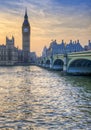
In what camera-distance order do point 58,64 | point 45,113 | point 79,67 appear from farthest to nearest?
point 58,64
point 79,67
point 45,113

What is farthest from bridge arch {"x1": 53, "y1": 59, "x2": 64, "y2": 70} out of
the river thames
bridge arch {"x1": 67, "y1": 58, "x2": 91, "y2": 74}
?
the river thames

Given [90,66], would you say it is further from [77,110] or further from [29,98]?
[77,110]

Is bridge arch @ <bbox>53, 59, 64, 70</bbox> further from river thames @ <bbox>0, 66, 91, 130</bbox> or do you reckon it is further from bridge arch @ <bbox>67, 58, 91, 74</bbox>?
river thames @ <bbox>0, 66, 91, 130</bbox>

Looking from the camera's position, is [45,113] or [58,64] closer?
[45,113]

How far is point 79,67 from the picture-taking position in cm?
8888

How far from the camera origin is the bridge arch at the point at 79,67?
86500mm

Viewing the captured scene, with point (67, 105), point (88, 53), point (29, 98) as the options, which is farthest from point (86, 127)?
point (88, 53)

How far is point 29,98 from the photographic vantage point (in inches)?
1449

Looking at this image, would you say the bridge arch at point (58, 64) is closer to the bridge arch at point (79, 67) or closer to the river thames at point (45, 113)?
the bridge arch at point (79, 67)

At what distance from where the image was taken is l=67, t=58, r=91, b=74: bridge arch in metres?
86.5

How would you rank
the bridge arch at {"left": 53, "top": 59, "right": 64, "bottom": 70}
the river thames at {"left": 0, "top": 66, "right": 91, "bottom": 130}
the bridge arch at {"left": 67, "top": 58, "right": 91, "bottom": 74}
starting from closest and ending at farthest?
1. the river thames at {"left": 0, "top": 66, "right": 91, "bottom": 130}
2. the bridge arch at {"left": 67, "top": 58, "right": 91, "bottom": 74}
3. the bridge arch at {"left": 53, "top": 59, "right": 64, "bottom": 70}

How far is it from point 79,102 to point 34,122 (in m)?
11.3

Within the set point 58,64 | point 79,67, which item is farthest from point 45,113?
point 58,64

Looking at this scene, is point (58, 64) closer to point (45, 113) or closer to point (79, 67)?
point (79, 67)
